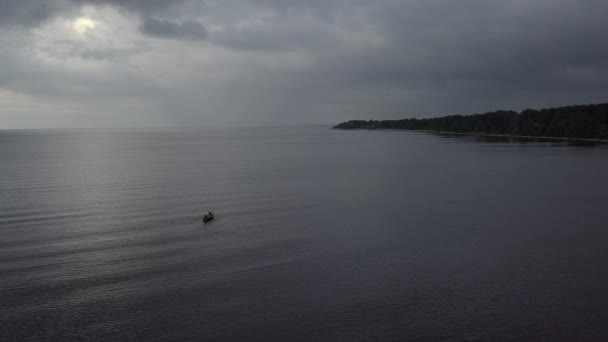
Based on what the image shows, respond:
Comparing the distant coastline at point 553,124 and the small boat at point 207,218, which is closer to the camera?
the small boat at point 207,218

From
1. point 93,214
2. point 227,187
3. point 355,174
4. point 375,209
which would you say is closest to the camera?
point 93,214

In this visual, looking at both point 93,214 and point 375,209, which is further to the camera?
point 375,209

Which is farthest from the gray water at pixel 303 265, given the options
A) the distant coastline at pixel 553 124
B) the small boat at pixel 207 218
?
the distant coastline at pixel 553 124

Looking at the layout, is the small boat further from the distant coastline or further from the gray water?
the distant coastline

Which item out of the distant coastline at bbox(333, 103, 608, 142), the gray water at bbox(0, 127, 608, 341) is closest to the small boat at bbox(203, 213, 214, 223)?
the gray water at bbox(0, 127, 608, 341)

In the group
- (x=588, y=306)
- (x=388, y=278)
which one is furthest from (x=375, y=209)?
(x=588, y=306)

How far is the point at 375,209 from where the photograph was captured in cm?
3694

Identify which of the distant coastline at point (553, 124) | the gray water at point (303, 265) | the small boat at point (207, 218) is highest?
the distant coastline at point (553, 124)

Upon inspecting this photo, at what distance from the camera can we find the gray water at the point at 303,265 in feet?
53.5

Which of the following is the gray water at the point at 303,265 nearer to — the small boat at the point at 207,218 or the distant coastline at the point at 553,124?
the small boat at the point at 207,218

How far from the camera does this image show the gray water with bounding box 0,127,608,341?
16297mm

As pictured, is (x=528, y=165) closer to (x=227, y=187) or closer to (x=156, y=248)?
(x=227, y=187)

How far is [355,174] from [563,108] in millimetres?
141731

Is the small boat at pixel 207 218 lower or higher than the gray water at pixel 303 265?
higher
